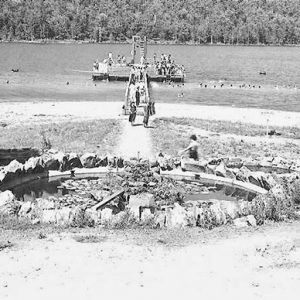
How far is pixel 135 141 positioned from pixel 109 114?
10.0m

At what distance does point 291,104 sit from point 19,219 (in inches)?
1628

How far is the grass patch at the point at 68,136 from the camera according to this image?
24391 mm

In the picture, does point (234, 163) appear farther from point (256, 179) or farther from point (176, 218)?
point (176, 218)

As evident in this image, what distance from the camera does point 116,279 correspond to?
10.7m

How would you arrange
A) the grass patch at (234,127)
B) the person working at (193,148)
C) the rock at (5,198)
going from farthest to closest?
the grass patch at (234,127)
the person working at (193,148)
the rock at (5,198)

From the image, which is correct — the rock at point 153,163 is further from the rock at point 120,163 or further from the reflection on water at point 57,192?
the reflection on water at point 57,192

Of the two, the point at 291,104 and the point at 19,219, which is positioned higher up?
the point at 19,219

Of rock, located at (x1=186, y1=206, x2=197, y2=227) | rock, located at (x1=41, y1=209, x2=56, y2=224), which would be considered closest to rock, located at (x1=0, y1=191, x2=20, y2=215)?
rock, located at (x1=41, y1=209, x2=56, y2=224)

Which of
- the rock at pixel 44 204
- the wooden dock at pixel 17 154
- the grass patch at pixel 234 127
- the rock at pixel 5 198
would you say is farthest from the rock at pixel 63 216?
the grass patch at pixel 234 127

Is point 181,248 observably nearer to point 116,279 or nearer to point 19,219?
point 116,279

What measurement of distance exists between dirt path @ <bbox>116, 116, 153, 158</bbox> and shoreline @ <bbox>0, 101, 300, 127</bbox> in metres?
3.92

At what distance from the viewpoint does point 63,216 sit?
13688 mm

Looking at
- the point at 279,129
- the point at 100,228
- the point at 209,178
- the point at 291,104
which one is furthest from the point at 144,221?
the point at 291,104

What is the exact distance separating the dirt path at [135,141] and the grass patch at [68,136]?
38 cm
